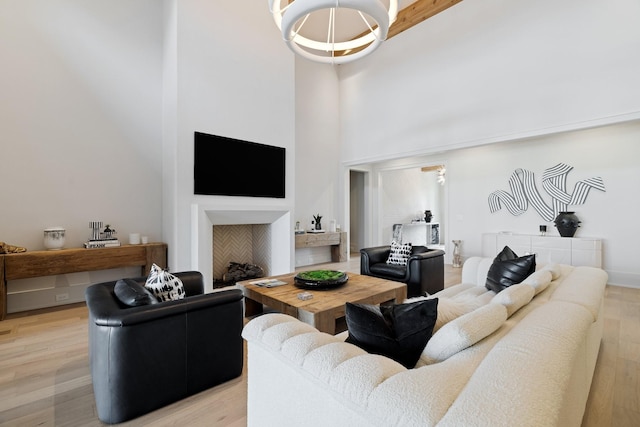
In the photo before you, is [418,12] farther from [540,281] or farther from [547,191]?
[540,281]

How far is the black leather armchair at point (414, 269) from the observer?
3.90 m

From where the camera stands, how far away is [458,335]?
3.66ft

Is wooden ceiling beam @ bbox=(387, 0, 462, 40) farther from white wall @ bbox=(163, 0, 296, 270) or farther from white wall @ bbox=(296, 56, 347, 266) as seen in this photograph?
white wall @ bbox=(163, 0, 296, 270)

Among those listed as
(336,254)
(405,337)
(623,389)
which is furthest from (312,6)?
(336,254)

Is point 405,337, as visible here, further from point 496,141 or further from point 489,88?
point 489,88

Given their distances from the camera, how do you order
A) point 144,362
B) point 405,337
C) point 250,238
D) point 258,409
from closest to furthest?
point 405,337
point 258,409
point 144,362
point 250,238

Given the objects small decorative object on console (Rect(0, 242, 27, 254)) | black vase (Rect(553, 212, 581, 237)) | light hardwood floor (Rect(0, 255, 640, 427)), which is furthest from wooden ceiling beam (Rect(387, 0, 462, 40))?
small decorative object on console (Rect(0, 242, 27, 254))

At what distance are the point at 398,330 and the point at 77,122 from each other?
5024 mm

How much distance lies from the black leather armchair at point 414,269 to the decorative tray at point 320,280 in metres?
1.11

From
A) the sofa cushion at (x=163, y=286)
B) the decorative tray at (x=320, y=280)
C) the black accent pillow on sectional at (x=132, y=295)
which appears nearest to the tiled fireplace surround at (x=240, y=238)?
the decorative tray at (x=320, y=280)

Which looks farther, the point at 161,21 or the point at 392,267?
the point at 161,21

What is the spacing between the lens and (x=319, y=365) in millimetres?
991

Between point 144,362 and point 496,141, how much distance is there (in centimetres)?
576

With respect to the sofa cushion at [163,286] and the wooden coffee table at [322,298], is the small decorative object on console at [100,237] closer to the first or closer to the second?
the wooden coffee table at [322,298]
